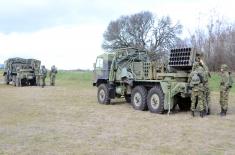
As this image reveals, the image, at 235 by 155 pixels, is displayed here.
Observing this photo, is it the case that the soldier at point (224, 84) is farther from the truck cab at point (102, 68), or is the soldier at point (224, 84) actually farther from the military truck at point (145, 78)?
the truck cab at point (102, 68)

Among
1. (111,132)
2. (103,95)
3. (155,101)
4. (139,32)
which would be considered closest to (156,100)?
(155,101)

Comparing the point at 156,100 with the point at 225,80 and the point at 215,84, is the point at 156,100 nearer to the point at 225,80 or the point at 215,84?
the point at 225,80

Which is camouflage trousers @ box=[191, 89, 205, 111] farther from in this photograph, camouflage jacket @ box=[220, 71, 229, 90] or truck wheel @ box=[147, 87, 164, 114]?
truck wheel @ box=[147, 87, 164, 114]

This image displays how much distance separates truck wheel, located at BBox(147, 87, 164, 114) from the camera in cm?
1489

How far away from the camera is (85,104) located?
60.8 feet

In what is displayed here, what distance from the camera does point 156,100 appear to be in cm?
1514

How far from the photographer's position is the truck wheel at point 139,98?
15869 mm

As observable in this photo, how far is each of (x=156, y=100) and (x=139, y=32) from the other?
151 ft

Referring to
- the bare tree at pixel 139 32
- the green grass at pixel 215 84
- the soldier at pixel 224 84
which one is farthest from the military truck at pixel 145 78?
the bare tree at pixel 139 32

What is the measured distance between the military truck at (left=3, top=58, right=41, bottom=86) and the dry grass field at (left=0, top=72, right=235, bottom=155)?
1815 cm

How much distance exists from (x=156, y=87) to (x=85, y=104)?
168 inches

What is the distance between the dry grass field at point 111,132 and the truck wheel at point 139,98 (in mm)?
307

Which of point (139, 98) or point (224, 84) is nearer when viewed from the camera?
point (224, 84)

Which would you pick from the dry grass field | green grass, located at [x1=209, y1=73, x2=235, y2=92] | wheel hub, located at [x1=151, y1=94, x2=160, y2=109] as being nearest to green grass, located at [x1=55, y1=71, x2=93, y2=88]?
green grass, located at [x1=209, y1=73, x2=235, y2=92]
